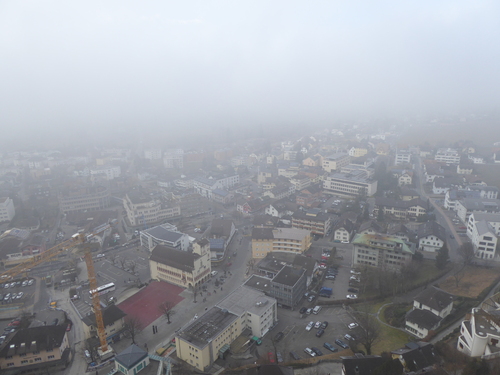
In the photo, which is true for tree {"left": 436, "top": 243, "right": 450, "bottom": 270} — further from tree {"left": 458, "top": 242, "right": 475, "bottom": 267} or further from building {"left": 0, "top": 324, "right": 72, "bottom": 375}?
building {"left": 0, "top": 324, "right": 72, "bottom": 375}

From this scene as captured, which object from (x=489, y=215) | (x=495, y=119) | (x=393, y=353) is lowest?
(x=393, y=353)

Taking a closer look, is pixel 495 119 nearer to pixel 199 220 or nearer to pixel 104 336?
pixel 199 220

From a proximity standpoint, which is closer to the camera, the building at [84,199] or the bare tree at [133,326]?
the bare tree at [133,326]

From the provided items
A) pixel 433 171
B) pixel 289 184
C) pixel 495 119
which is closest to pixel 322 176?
pixel 289 184

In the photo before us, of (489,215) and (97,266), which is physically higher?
(489,215)

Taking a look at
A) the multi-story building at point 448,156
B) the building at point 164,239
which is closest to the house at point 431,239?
the building at point 164,239

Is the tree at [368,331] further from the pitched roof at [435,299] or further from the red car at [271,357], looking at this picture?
the red car at [271,357]

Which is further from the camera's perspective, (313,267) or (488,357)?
(313,267)
